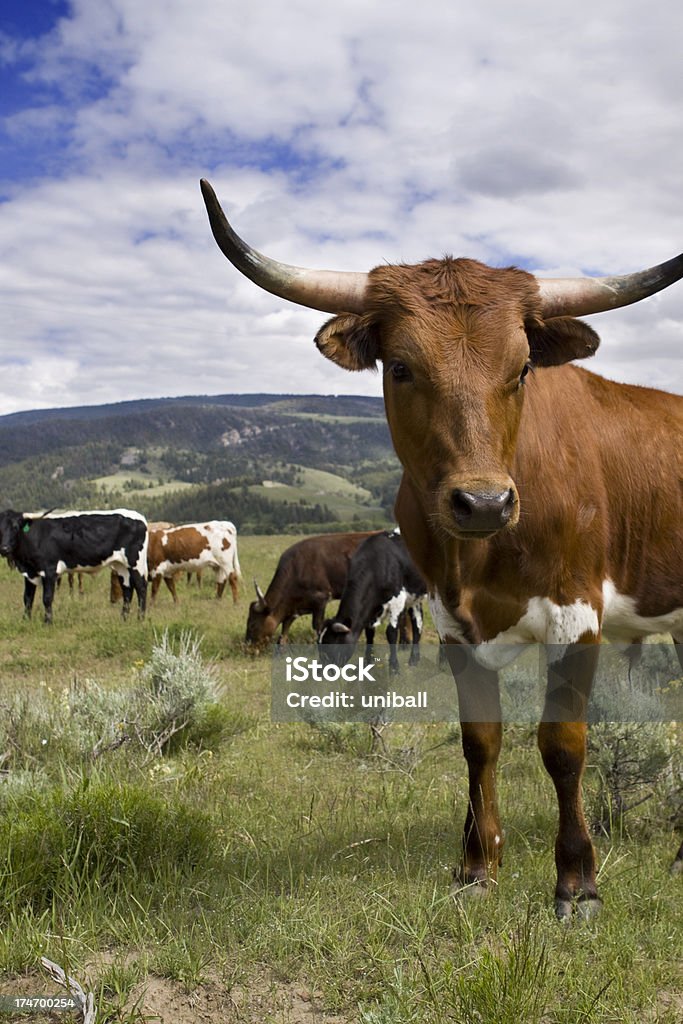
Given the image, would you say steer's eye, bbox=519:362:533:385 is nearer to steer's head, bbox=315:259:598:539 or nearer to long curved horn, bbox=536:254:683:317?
steer's head, bbox=315:259:598:539

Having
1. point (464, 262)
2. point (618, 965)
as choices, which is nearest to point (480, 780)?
point (618, 965)

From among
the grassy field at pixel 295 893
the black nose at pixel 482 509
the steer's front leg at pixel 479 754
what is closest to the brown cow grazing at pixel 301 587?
A: the grassy field at pixel 295 893

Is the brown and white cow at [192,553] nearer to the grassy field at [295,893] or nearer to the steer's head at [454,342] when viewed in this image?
the grassy field at [295,893]

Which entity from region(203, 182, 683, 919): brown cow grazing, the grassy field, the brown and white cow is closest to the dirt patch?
the grassy field

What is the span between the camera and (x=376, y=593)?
462 inches

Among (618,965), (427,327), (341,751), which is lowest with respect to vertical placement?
(341,751)

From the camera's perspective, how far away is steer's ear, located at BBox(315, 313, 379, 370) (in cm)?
320

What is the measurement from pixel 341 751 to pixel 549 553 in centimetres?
386

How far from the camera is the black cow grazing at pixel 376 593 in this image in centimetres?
1132

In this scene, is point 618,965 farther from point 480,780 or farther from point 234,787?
point 234,787

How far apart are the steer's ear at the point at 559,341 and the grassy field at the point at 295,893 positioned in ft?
7.46

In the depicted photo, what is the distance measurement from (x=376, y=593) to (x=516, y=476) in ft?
27.9

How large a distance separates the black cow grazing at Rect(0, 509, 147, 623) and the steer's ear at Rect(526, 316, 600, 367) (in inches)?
537

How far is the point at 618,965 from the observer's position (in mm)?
2863
